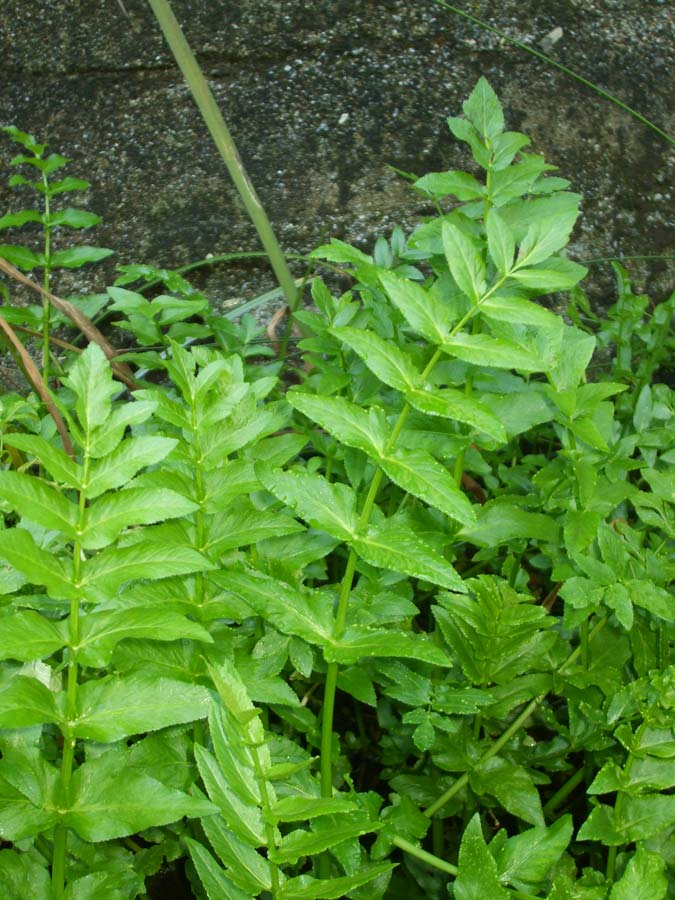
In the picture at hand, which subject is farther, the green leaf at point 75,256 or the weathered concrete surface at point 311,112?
Answer: the weathered concrete surface at point 311,112

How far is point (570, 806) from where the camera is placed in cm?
128

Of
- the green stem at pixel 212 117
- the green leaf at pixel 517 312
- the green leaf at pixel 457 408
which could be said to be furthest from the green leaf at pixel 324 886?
the green stem at pixel 212 117

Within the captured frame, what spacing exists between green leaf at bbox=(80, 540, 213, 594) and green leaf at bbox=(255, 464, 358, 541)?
12 centimetres

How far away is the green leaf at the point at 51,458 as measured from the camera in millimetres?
858

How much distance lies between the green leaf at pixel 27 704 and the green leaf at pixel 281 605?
188mm

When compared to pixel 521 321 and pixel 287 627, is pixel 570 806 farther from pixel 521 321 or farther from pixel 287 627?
pixel 521 321

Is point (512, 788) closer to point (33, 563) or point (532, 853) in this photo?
point (532, 853)

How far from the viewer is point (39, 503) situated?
2.80 feet

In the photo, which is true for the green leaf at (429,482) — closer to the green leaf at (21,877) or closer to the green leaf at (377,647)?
the green leaf at (377,647)

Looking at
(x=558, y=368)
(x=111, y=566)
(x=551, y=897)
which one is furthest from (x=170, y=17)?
(x=551, y=897)

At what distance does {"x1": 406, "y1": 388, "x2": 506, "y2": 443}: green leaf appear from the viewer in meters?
0.88

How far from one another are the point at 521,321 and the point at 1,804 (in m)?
0.65

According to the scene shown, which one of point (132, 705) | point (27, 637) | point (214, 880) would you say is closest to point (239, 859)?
point (214, 880)

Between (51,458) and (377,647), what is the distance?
0.34 metres
